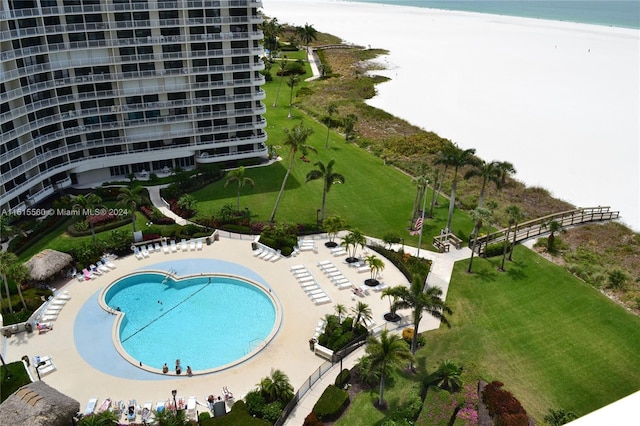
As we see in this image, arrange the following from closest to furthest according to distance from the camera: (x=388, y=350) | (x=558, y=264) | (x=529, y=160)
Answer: (x=388, y=350) → (x=558, y=264) → (x=529, y=160)

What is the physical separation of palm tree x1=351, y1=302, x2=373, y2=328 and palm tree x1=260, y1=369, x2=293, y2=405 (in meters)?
8.65

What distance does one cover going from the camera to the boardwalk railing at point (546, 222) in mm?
57838

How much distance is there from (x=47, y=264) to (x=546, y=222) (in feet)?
182

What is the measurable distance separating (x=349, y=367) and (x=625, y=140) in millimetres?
77617

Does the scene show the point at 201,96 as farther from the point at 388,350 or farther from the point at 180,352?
the point at 388,350

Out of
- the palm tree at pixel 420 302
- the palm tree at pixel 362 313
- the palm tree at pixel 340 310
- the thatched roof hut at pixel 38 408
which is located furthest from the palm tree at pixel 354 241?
the thatched roof hut at pixel 38 408

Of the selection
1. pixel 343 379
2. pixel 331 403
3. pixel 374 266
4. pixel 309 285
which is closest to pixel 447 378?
pixel 343 379

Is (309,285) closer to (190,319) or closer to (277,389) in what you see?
(190,319)

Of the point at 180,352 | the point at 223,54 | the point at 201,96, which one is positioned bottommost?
the point at 180,352

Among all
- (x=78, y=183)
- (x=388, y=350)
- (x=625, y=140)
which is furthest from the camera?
(x=625, y=140)

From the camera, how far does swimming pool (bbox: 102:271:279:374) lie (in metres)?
39.6

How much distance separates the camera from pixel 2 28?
5516 centimetres

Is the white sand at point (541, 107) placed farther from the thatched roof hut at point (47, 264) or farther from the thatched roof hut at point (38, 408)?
the thatched roof hut at point (38, 408)

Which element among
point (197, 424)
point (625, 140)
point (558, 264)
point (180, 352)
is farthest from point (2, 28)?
point (625, 140)
